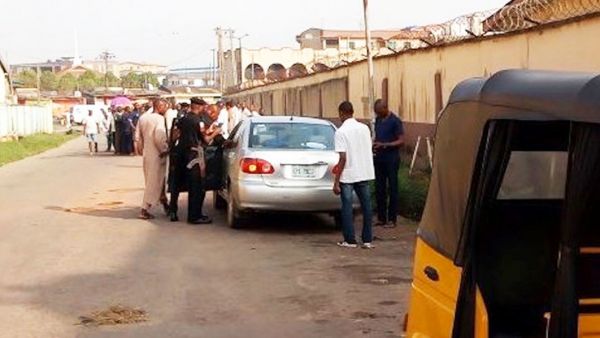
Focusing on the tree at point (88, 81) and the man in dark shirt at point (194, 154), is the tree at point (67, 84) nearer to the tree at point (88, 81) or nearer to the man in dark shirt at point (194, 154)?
the tree at point (88, 81)

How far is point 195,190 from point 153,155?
1308 mm

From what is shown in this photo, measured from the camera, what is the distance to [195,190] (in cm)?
1254

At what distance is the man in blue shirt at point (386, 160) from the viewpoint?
11.9m

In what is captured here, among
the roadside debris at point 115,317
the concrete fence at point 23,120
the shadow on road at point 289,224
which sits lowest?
the roadside debris at point 115,317

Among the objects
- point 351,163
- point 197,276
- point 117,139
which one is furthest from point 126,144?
point 197,276

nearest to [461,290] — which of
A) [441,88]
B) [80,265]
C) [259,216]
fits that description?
[80,265]

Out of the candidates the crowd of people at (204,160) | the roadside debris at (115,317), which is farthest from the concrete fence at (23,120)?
the roadside debris at (115,317)

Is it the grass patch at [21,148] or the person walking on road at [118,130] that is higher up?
the person walking on road at [118,130]

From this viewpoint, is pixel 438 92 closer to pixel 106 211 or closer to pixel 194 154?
pixel 194 154

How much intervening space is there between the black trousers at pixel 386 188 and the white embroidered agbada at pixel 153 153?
3320 mm

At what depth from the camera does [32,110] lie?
52250 millimetres

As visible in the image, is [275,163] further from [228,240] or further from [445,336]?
[445,336]

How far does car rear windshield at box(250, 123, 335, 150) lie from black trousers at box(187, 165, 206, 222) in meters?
1.01

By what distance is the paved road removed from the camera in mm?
7031
